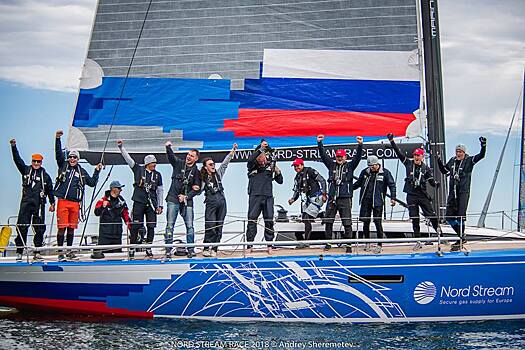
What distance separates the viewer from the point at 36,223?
12.3m

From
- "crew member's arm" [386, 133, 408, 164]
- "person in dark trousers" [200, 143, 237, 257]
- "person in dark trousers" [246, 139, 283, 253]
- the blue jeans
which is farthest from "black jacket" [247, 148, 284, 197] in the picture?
"crew member's arm" [386, 133, 408, 164]

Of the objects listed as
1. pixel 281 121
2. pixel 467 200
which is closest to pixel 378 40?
pixel 281 121

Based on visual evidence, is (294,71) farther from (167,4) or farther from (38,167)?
(38,167)

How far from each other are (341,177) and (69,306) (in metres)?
3.89

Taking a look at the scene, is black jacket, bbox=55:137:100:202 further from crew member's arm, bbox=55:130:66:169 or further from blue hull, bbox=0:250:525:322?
blue hull, bbox=0:250:525:322

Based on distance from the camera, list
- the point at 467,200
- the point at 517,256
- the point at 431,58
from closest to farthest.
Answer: the point at 517,256, the point at 467,200, the point at 431,58

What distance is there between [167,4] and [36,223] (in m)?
3.79

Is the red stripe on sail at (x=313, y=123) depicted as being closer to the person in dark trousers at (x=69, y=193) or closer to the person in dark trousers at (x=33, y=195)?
the person in dark trousers at (x=69, y=193)

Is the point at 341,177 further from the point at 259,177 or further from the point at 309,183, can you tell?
the point at 259,177

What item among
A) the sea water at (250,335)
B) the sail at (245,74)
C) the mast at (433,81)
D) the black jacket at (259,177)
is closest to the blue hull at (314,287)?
the sea water at (250,335)

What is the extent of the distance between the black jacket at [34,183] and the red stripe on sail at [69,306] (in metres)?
1.35

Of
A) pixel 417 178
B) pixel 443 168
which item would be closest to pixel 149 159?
pixel 417 178

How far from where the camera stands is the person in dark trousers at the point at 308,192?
12.3 meters

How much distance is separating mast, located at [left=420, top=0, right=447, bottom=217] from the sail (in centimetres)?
17
